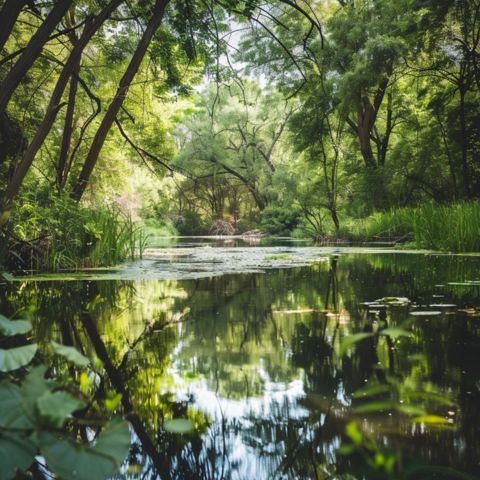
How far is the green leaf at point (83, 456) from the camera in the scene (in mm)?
692

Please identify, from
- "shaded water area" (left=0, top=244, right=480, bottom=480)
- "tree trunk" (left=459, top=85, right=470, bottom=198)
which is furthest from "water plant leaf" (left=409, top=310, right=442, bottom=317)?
"tree trunk" (left=459, top=85, right=470, bottom=198)

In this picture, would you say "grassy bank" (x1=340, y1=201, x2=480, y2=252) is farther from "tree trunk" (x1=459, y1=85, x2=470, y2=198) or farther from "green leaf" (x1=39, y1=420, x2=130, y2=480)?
"green leaf" (x1=39, y1=420, x2=130, y2=480)

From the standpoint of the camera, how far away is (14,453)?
2.33 feet

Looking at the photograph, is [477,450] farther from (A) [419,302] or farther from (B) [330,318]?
(A) [419,302]

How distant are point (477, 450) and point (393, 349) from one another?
96cm

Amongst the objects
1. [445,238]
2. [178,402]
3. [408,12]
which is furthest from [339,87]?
[178,402]

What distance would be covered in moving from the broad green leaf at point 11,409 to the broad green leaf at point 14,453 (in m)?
0.02

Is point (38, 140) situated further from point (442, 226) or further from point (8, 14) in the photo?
point (442, 226)

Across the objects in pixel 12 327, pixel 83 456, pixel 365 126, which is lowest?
pixel 83 456

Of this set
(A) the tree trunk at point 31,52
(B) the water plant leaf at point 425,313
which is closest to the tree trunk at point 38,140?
(A) the tree trunk at point 31,52

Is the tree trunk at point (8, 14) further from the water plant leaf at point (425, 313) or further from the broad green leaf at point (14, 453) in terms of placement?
the water plant leaf at point (425, 313)

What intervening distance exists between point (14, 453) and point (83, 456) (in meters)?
0.09

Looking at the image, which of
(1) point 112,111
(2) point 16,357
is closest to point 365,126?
(1) point 112,111

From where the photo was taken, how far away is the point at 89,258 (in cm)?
673
